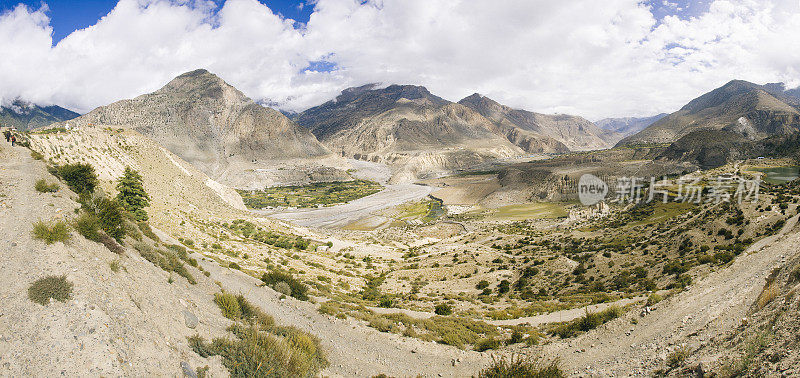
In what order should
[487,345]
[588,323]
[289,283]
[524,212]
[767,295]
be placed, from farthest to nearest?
1. [524,212]
2. [289,283]
3. [588,323]
4. [487,345]
5. [767,295]

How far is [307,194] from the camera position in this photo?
476 ft

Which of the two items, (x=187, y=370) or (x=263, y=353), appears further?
(x=263, y=353)

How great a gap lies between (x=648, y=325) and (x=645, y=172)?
111 metres

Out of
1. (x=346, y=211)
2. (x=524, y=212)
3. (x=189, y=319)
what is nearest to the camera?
(x=189, y=319)

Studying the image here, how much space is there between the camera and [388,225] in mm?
89625

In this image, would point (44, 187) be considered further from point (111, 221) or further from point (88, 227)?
point (88, 227)

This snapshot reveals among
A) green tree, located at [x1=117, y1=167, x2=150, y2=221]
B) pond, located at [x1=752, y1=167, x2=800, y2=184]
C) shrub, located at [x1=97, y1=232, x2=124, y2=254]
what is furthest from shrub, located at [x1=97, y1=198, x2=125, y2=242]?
pond, located at [x1=752, y1=167, x2=800, y2=184]

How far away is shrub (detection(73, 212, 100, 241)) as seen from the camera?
10.5m

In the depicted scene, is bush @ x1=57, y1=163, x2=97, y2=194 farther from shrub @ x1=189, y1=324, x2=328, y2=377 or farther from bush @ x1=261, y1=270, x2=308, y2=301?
shrub @ x1=189, y1=324, x2=328, y2=377

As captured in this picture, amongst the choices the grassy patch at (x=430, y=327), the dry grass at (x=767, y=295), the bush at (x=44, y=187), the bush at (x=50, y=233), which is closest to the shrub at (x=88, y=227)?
the bush at (x=50, y=233)

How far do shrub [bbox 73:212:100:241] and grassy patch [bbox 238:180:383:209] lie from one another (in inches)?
4184

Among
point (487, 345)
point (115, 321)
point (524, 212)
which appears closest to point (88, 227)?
point (115, 321)

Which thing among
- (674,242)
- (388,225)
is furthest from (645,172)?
(674,242)

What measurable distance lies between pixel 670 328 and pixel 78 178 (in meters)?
28.5
